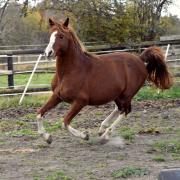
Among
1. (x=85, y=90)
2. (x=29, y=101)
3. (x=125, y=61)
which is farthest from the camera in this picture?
(x=29, y=101)

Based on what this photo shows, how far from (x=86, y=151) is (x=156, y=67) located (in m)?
2.38

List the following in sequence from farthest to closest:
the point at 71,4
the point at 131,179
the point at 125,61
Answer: the point at 71,4 → the point at 125,61 → the point at 131,179

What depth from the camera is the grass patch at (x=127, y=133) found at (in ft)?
22.8

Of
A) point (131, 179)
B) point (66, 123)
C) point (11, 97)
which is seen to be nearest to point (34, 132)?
point (66, 123)

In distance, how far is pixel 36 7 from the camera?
56.5ft

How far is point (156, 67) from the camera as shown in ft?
25.6

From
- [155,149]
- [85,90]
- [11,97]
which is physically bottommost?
[11,97]

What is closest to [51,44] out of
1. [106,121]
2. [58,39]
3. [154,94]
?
[58,39]

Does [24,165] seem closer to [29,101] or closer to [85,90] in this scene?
[85,90]

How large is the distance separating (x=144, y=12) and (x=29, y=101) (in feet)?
23.6

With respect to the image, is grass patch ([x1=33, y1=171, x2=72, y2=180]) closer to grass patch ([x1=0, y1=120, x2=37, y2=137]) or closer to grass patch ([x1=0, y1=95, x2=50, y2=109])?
grass patch ([x1=0, y1=120, x2=37, y2=137])

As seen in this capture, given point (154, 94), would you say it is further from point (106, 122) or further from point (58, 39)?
point (58, 39)

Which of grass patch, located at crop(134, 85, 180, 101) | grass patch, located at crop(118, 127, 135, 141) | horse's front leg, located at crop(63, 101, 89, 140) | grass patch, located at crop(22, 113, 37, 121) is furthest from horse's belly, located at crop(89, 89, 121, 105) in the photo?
grass patch, located at crop(134, 85, 180, 101)

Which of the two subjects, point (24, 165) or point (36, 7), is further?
point (36, 7)
